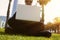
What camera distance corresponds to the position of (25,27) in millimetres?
1222

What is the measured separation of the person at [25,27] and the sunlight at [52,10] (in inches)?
3.5

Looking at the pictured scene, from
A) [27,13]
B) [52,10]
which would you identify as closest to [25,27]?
[27,13]

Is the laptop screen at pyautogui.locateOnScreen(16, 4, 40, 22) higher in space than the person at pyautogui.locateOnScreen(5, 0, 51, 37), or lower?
higher

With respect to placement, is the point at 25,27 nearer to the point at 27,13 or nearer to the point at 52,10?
the point at 27,13

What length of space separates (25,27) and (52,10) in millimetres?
243

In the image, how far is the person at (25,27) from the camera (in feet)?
3.95

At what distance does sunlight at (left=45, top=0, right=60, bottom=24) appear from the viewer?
4.10 feet

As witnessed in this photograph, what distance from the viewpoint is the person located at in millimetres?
1204

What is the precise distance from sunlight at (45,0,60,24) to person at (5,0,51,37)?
88mm

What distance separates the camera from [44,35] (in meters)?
1.18

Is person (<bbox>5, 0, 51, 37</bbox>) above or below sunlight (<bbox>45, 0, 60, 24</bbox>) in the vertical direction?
below

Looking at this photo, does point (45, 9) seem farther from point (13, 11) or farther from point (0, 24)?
point (0, 24)

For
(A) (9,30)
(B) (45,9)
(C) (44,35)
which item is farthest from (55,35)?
(A) (9,30)

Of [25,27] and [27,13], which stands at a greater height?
[27,13]
